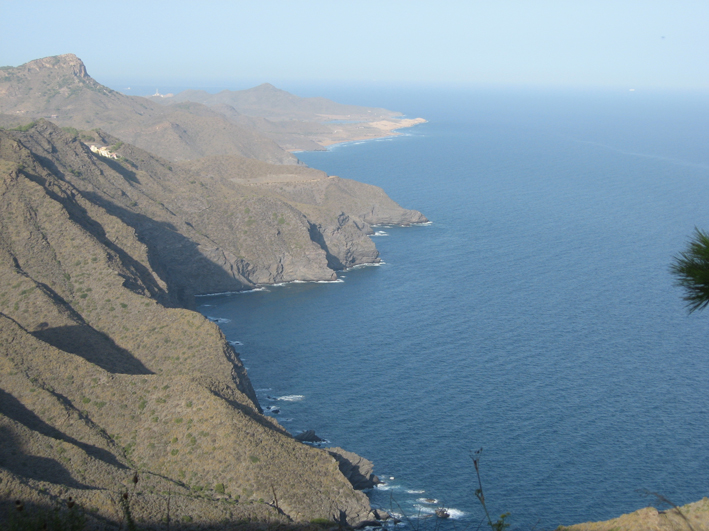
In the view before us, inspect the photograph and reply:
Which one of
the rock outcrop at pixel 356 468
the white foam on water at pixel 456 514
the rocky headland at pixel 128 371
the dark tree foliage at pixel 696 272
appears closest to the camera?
the dark tree foliage at pixel 696 272

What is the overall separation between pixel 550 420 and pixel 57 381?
52.5m

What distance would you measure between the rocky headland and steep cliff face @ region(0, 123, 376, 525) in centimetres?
13

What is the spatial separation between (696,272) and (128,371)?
2308 inches

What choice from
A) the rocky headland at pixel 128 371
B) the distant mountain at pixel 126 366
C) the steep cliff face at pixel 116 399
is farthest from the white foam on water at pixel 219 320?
the steep cliff face at pixel 116 399

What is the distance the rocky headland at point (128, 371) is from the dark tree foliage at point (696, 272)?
49.6 feet

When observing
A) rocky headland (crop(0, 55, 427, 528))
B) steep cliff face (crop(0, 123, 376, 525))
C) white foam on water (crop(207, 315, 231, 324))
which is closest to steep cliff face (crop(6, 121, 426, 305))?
rocky headland (crop(0, 55, 427, 528))

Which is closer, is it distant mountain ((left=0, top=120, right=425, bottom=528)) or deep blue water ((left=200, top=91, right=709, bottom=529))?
distant mountain ((left=0, top=120, right=425, bottom=528))

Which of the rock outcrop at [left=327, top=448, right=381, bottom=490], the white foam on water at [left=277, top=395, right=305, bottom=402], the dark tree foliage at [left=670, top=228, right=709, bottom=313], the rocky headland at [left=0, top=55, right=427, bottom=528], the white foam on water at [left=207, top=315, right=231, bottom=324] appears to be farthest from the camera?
the white foam on water at [left=207, top=315, right=231, bottom=324]

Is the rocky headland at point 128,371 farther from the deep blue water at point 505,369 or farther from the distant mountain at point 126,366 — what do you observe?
the deep blue water at point 505,369

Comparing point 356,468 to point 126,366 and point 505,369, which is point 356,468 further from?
point 505,369

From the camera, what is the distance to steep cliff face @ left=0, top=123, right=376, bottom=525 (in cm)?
4625

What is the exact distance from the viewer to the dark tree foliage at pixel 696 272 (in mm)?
18344

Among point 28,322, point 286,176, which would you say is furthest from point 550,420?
point 286,176

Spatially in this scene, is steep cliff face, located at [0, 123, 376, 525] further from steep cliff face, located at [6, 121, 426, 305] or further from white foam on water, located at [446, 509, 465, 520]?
steep cliff face, located at [6, 121, 426, 305]
